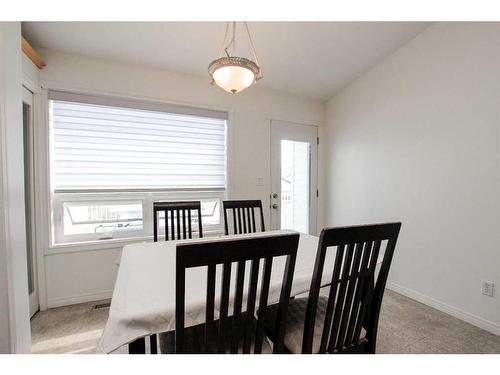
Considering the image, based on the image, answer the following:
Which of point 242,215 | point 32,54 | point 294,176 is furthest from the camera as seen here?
point 294,176

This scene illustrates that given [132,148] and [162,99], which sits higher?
[162,99]

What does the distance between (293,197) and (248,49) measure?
1.85 meters

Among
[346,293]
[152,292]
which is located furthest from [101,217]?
[346,293]

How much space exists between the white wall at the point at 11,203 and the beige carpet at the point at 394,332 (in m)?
0.64

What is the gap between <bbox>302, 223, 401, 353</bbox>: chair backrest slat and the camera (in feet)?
2.97

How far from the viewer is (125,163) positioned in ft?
7.66

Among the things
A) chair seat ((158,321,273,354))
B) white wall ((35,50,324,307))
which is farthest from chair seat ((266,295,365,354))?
white wall ((35,50,324,307))

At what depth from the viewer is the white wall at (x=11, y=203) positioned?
97cm

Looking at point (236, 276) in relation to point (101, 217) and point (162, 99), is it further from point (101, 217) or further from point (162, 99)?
point (162, 99)

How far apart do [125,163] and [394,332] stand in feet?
9.16

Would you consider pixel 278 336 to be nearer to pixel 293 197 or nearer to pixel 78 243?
pixel 78 243

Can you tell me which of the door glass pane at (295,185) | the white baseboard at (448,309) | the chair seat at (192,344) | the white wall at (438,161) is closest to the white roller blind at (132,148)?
the door glass pane at (295,185)

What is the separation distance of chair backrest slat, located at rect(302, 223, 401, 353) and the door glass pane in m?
2.05
